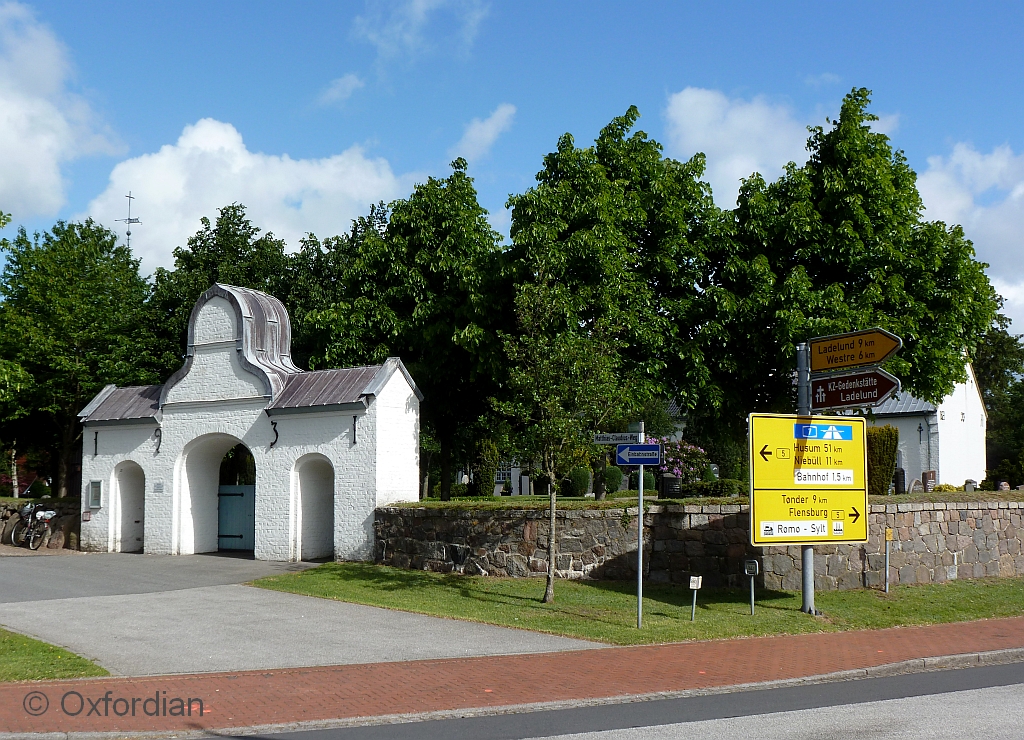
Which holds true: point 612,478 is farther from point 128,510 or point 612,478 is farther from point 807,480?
A: point 807,480

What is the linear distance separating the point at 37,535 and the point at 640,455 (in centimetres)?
1975

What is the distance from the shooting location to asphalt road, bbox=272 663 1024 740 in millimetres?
8031

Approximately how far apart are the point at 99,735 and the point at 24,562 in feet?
55.3

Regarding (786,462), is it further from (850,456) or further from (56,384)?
(56,384)

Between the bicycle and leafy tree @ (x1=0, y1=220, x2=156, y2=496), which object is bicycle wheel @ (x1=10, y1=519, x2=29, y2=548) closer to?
the bicycle

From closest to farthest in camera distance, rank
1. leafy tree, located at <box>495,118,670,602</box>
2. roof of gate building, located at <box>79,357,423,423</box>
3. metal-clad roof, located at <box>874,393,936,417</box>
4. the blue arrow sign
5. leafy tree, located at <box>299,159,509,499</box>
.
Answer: the blue arrow sign
leafy tree, located at <box>495,118,670,602</box>
roof of gate building, located at <box>79,357,423,423</box>
leafy tree, located at <box>299,159,509,499</box>
metal-clad roof, located at <box>874,393,936,417</box>

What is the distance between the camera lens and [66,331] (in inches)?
1195

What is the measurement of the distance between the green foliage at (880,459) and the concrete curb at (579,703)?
12.4m

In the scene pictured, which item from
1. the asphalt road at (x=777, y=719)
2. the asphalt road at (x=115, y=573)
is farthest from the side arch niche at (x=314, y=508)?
the asphalt road at (x=777, y=719)

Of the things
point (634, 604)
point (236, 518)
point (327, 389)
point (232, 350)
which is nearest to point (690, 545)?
point (634, 604)

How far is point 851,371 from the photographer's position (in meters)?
14.8

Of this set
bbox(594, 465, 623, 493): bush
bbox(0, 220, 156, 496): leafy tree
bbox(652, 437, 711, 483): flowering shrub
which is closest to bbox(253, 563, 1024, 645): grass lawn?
bbox(0, 220, 156, 496): leafy tree

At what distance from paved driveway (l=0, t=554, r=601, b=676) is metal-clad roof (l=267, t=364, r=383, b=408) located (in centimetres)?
435

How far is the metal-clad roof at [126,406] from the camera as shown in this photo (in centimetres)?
2459
